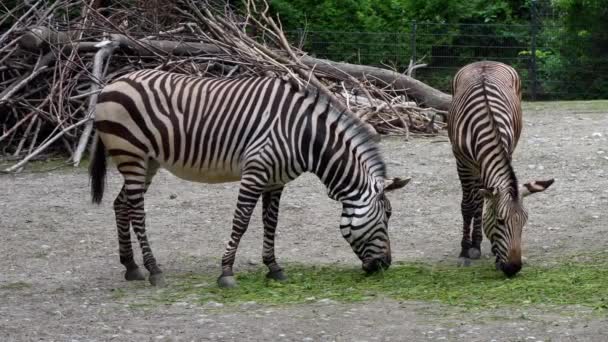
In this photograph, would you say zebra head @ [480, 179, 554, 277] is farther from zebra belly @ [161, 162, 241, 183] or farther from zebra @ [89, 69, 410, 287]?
zebra belly @ [161, 162, 241, 183]

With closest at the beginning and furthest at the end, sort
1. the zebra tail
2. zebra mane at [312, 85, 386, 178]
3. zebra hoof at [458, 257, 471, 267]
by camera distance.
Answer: zebra mane at [312, 85, 386, 178] < the zebra tail < zebra hoof at [458, 257, 471, 267]

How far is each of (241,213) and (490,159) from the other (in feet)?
6.53

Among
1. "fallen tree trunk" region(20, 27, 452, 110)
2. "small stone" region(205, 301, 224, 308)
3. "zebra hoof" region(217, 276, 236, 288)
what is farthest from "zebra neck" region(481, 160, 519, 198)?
"fallen tree trunk" region(20, 27, 452, 110)

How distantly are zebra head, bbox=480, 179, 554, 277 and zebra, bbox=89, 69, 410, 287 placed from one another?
0.69 m

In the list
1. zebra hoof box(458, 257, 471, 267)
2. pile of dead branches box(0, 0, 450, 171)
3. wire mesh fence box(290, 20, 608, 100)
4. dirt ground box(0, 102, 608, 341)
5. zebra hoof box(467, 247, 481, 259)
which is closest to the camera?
dirt ground box(0, 102, 608, 341)

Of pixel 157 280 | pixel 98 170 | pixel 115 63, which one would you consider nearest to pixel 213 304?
pixel 157 280

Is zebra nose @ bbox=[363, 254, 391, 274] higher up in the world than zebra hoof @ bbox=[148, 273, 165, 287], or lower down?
higher up

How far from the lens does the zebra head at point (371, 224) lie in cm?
714

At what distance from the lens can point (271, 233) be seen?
296 inches

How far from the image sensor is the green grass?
259 inches

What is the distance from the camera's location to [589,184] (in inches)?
413

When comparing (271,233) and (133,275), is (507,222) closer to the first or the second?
(271,233)

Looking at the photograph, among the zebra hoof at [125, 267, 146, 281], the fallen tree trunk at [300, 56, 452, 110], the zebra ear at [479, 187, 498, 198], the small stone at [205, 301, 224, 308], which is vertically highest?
the fallen tree trunk at [300, 56, 452, 110]

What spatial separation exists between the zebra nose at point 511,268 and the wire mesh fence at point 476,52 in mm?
13128
